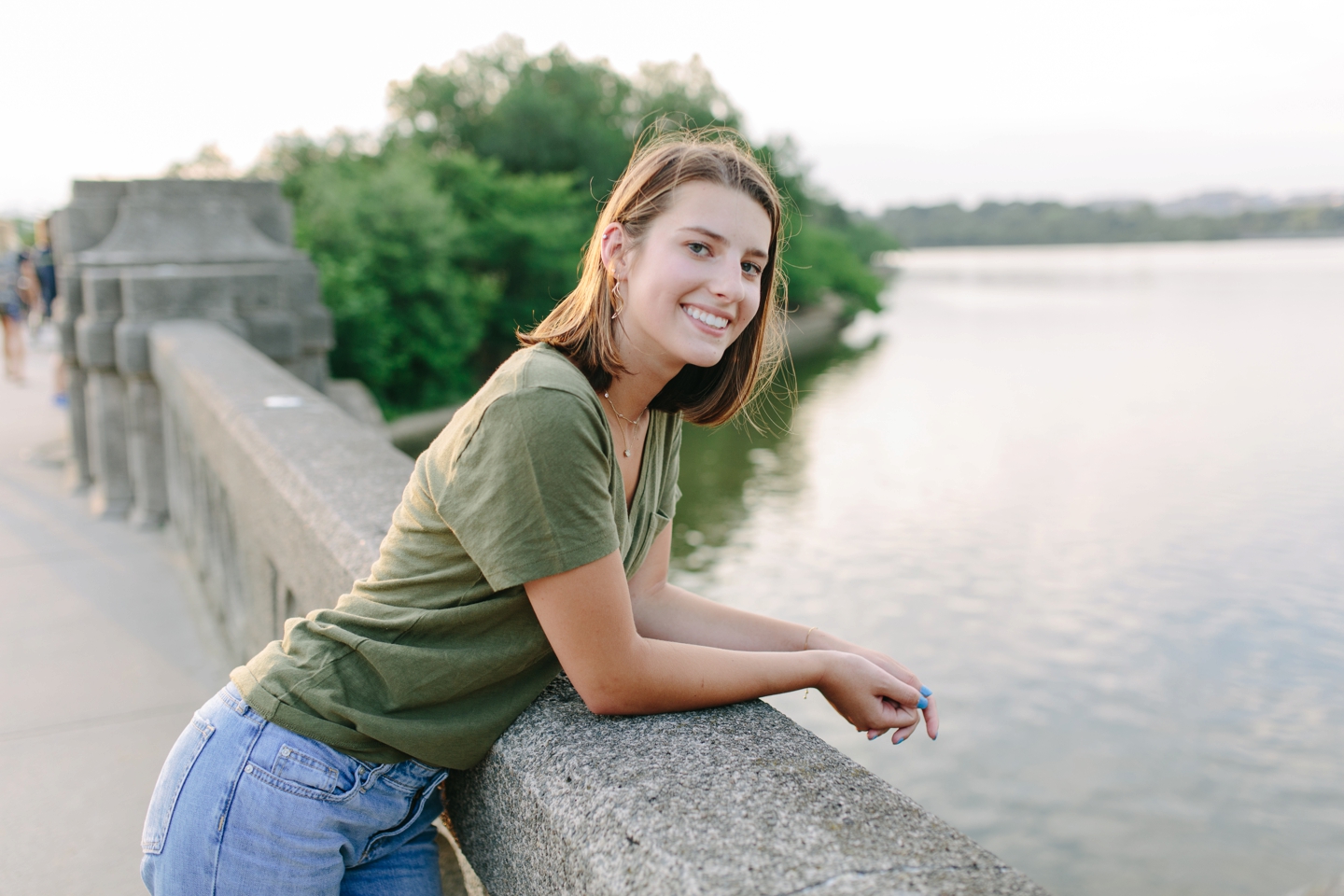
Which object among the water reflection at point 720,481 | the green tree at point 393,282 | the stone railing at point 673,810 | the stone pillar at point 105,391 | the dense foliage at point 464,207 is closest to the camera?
the stone railing at point 673,810

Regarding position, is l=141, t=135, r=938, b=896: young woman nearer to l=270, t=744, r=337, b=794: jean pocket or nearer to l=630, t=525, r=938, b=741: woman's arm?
l=270, t=744, r=337, b=794: jean pocket

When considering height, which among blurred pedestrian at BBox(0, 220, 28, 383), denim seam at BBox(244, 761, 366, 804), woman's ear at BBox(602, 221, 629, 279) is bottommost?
blurred pedestrian at BBox(0, 220, 28, 383)

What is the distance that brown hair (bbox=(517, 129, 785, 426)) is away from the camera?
5.21ft

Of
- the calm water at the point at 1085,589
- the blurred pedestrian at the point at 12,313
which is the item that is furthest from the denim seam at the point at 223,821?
the blurred pedestrian at the point at 12,313

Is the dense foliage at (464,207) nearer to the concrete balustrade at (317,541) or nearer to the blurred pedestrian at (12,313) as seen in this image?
the concrete balustrade at (317,541)

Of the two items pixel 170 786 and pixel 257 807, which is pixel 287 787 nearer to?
pixel 257 807

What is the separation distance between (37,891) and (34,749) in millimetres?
665

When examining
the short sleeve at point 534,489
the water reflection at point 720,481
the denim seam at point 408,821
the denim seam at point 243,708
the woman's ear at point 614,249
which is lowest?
the water reflection at point 720,481

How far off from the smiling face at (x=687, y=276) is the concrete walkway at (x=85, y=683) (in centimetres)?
164

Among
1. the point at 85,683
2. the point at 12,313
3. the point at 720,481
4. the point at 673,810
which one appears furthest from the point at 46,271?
the point at 720,481

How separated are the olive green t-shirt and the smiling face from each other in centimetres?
15

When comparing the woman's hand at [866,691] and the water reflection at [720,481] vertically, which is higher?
the woman's hand at [866,691]

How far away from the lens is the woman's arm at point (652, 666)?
53.9 inches

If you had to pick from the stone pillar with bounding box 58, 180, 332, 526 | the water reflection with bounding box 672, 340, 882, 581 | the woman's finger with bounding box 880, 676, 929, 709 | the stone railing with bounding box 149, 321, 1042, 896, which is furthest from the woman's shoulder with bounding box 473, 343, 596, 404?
the water reflection with bounding box 672, 340, 882, 581
